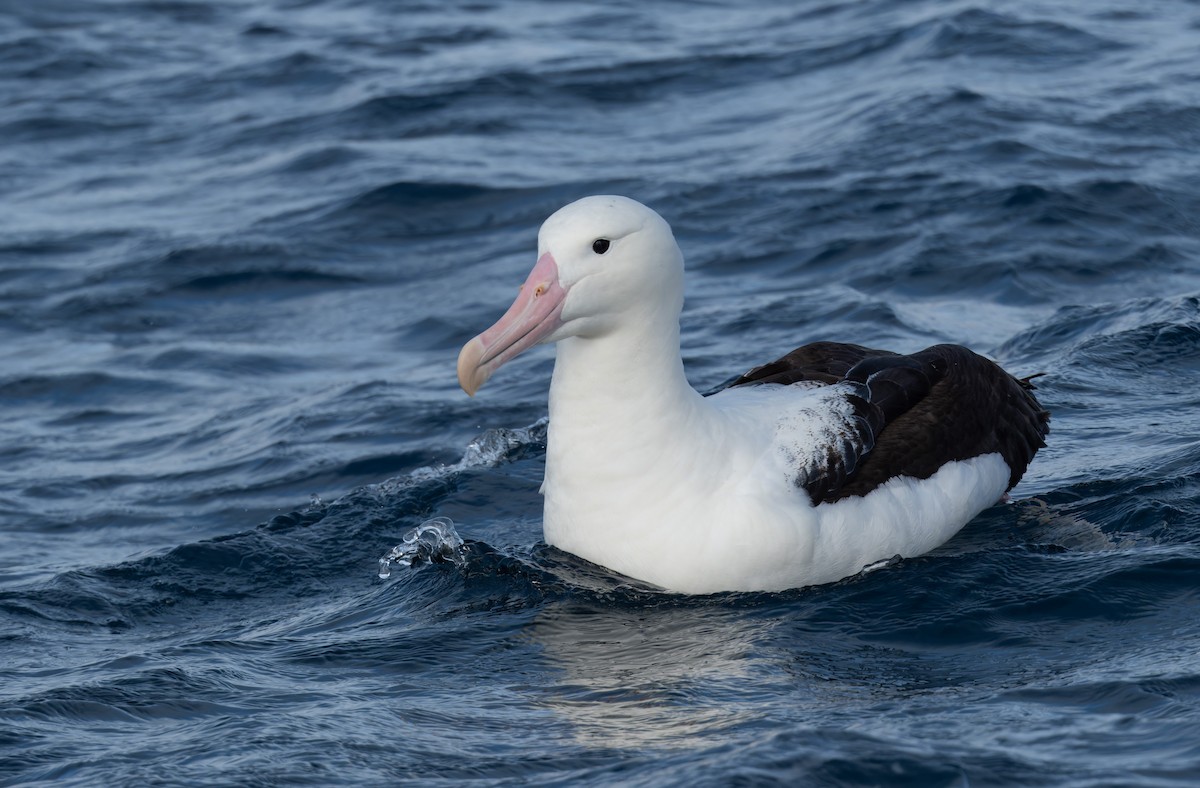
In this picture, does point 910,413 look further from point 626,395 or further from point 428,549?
point 428,549

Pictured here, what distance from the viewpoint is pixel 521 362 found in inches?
476

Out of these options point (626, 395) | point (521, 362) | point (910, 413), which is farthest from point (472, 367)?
point (521, 362)

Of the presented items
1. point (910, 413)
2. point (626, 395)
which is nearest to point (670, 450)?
point (626, 395)

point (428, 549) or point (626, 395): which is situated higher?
point (626, 395)

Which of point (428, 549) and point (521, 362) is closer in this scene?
point (428, 549)

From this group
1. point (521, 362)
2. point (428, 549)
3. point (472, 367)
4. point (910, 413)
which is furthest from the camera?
point (521, 362)

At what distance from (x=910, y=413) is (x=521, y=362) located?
4957 mm

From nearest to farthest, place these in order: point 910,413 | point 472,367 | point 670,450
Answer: point 472,367 < point 670,450 < point 910,413

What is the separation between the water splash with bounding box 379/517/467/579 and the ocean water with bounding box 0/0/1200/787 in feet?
0.14

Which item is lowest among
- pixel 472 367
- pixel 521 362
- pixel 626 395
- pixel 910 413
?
pixel 521 362

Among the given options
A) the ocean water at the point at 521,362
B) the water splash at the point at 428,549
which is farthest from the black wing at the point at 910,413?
the water splash at the point at 428,549

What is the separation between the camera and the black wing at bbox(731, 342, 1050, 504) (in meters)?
7.13

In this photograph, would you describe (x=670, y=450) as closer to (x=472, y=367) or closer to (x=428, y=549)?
(x=472, y=367)

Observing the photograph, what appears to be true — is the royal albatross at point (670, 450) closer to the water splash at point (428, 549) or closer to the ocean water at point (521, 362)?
the ocean water at point (521, 362)
